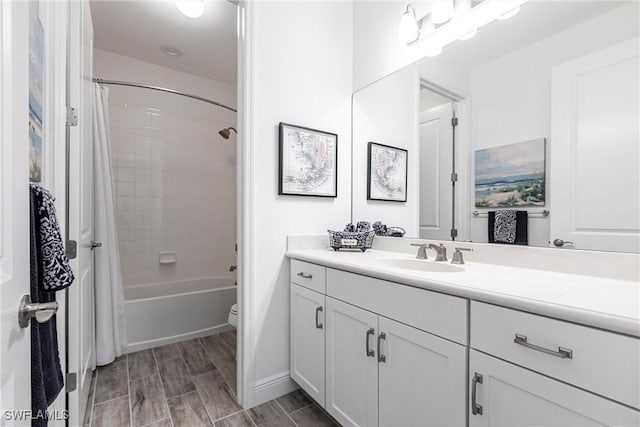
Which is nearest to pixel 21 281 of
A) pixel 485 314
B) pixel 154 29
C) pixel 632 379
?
pixel 485 314

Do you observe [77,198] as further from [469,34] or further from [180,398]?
[469,34]

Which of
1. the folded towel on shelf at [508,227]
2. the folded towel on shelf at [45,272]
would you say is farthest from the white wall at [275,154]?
the folded towel on shelf at [508,227]

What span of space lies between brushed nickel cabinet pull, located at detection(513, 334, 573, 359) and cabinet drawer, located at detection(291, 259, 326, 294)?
86 centimetres

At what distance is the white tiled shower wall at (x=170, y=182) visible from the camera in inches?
112

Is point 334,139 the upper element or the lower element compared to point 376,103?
lower

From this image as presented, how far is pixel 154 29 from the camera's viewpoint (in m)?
2.43

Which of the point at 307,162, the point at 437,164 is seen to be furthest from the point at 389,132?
the point at 307,162

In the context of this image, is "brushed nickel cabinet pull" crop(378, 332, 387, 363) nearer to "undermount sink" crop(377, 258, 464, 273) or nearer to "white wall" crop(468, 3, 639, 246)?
"undermount sink" crop(377, 258, 464, 273)

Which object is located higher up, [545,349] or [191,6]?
[191,6]

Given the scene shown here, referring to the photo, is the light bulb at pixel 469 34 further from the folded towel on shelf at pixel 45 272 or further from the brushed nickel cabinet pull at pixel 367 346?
the folded towel on shelf at pixel 45 272

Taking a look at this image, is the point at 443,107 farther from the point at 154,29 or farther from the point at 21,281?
the point at 154,29

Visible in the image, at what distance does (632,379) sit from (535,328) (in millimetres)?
171

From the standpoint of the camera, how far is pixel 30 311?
57 cm

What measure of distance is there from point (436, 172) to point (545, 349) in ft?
3.60
